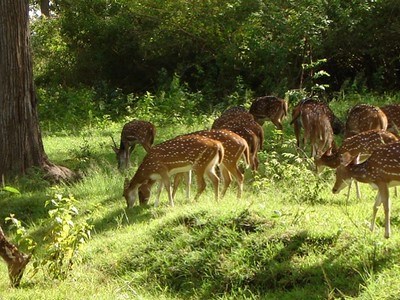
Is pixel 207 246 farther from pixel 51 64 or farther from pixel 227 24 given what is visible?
pixel 51 64

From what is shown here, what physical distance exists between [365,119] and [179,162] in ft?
12.9

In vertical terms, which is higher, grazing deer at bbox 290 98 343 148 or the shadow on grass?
grazing deer at bbox 290 98 343 148

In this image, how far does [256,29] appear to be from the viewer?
22.2 m

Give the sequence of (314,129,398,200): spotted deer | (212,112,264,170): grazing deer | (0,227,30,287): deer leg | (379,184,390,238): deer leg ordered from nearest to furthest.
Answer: (379,184,390,238): deer leg
(0,227,30,287): deer leg
(314,129,398,200): spotted deer
(212,112,264,170): grazing deer

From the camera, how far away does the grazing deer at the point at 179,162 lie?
1075 centimetres

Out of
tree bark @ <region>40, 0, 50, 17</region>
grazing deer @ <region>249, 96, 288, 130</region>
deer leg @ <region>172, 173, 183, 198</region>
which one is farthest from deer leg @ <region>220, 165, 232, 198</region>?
tree bark @ <region>40, 0, 50, 17</region>

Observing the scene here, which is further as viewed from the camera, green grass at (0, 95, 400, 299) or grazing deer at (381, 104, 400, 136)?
grazing deer at (381, 104, 400, 136)

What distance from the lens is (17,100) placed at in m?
13.3

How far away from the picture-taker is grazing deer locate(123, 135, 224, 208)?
10.8m

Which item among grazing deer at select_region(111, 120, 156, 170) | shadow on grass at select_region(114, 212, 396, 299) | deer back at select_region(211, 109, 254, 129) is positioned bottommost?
shadow on grass at select_region(114, 212, 396, 299)

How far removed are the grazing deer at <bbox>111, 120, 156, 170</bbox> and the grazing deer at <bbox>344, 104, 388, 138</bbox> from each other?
13.9ft

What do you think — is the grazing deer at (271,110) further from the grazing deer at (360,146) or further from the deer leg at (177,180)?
the grazing deer at (360,146)

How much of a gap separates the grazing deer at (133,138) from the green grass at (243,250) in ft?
10.8

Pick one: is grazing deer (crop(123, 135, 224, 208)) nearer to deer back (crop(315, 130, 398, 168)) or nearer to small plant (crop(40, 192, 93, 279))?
deer back (crop(315, 130, 398, 168))
